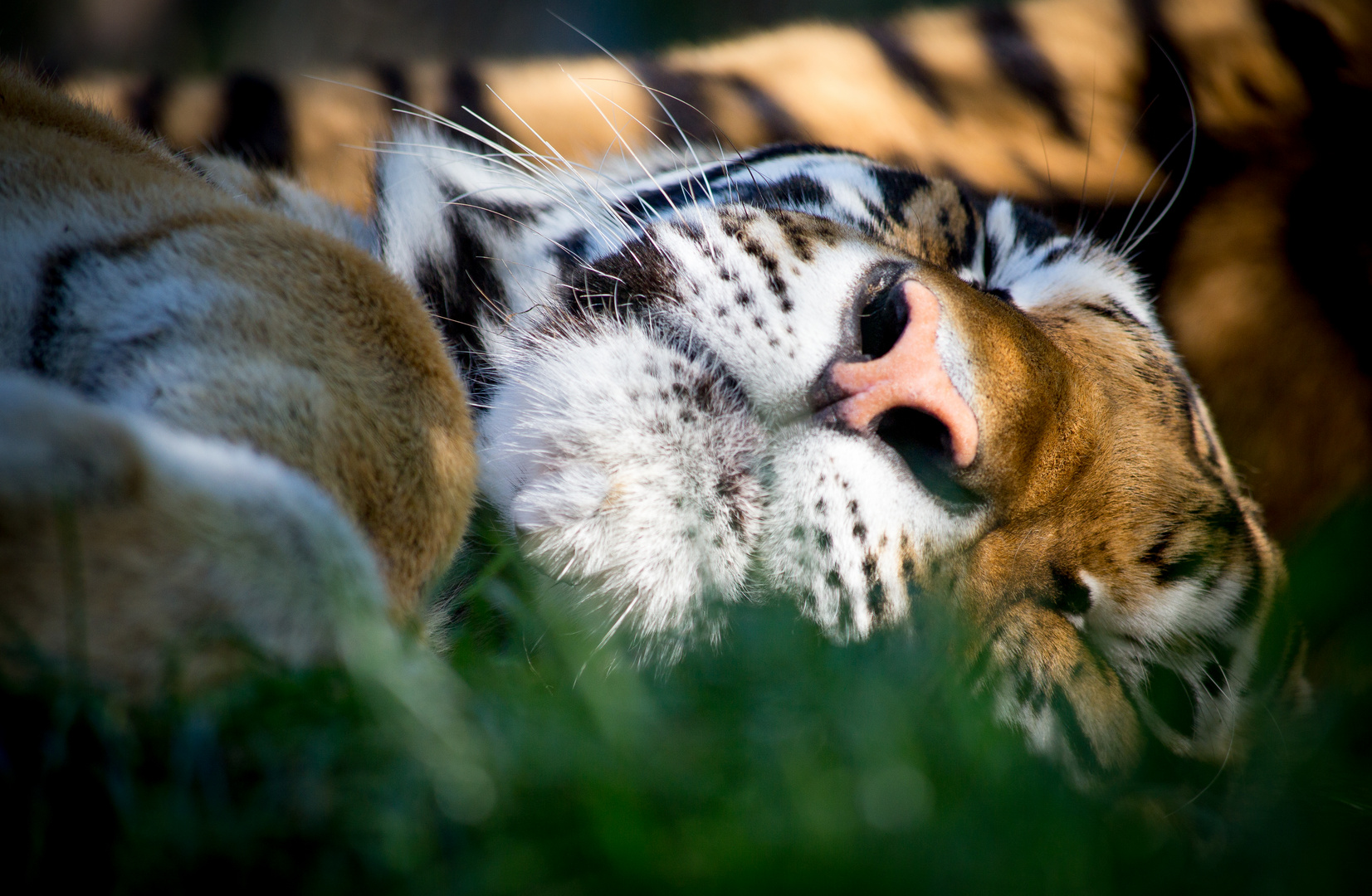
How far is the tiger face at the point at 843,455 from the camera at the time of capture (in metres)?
0.98

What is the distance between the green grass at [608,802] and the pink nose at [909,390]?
27cm

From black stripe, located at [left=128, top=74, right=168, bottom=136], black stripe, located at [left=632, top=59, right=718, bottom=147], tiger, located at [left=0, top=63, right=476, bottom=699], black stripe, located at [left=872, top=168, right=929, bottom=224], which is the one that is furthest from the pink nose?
black stripe, located at [left=128, top=74, right=168, bottom=136]

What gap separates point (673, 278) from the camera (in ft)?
3.67

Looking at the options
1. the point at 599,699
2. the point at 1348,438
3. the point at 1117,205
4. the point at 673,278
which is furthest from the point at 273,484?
the point at 1348,438

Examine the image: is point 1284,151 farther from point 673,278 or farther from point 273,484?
point 273,484

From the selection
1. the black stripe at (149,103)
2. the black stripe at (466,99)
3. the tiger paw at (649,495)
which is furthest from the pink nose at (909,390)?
the black stripe at (149,103)

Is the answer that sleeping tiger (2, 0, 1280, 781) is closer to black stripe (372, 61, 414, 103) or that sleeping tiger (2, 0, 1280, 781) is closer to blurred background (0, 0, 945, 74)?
black stripe (372, 61, 414, 103)

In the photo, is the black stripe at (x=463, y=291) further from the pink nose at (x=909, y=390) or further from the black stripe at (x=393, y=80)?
the black stripe at (x=393, y=80)

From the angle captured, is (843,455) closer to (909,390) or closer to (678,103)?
(909,390)

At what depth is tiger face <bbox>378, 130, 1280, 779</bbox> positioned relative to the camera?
0.98m

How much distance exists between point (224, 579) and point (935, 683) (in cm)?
59

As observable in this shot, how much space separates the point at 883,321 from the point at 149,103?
1.69m

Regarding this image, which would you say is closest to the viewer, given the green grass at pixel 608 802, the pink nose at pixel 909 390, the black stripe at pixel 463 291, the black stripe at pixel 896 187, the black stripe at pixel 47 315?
the green grass at pixel 608 802

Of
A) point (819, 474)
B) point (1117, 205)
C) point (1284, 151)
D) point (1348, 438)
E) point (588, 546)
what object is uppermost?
point (1284, 151)
